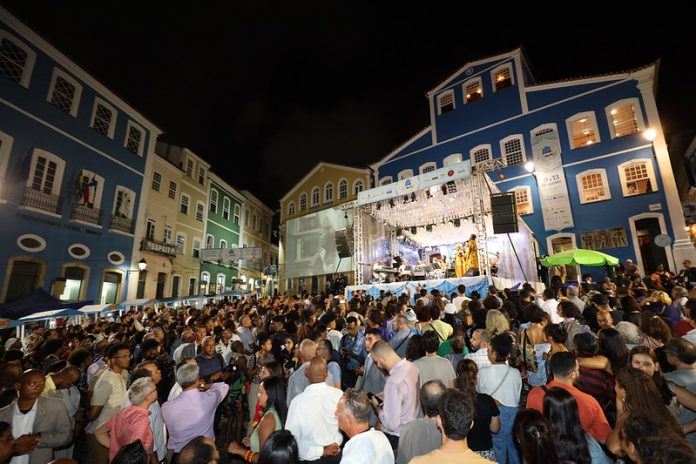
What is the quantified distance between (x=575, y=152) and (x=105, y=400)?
22.5 meters

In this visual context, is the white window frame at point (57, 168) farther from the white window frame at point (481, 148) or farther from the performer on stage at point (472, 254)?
the white window frame at point (481, 148)

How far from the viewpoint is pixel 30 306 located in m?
10.2

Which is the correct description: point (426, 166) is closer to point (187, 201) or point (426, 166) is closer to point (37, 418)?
point (187, 201)

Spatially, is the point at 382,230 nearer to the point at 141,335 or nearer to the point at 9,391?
the point at 141,335

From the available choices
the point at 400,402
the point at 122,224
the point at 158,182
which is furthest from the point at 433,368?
the point at 158,182

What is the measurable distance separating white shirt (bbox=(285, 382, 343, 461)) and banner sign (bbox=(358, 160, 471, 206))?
41.9 feet

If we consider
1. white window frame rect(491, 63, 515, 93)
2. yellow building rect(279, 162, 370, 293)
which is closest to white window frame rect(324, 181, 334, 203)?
yellow building rect(279, 162, 370, 293)

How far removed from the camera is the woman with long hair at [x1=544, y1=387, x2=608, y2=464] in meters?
2.26

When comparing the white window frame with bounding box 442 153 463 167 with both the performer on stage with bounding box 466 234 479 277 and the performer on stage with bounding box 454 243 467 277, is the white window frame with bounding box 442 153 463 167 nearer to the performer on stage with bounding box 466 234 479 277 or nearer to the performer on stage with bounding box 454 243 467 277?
the performer on stage with bounding box 454 243 467 277

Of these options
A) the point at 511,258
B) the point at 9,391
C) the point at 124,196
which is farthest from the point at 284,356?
the point at 124,196

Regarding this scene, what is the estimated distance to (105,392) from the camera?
3.89m

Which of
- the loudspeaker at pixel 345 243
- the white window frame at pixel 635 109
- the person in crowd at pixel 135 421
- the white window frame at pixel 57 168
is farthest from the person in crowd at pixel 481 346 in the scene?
the white window frame at pixel 635 109

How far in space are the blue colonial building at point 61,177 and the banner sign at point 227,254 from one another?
22.3 ft

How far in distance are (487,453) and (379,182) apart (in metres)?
24.4
